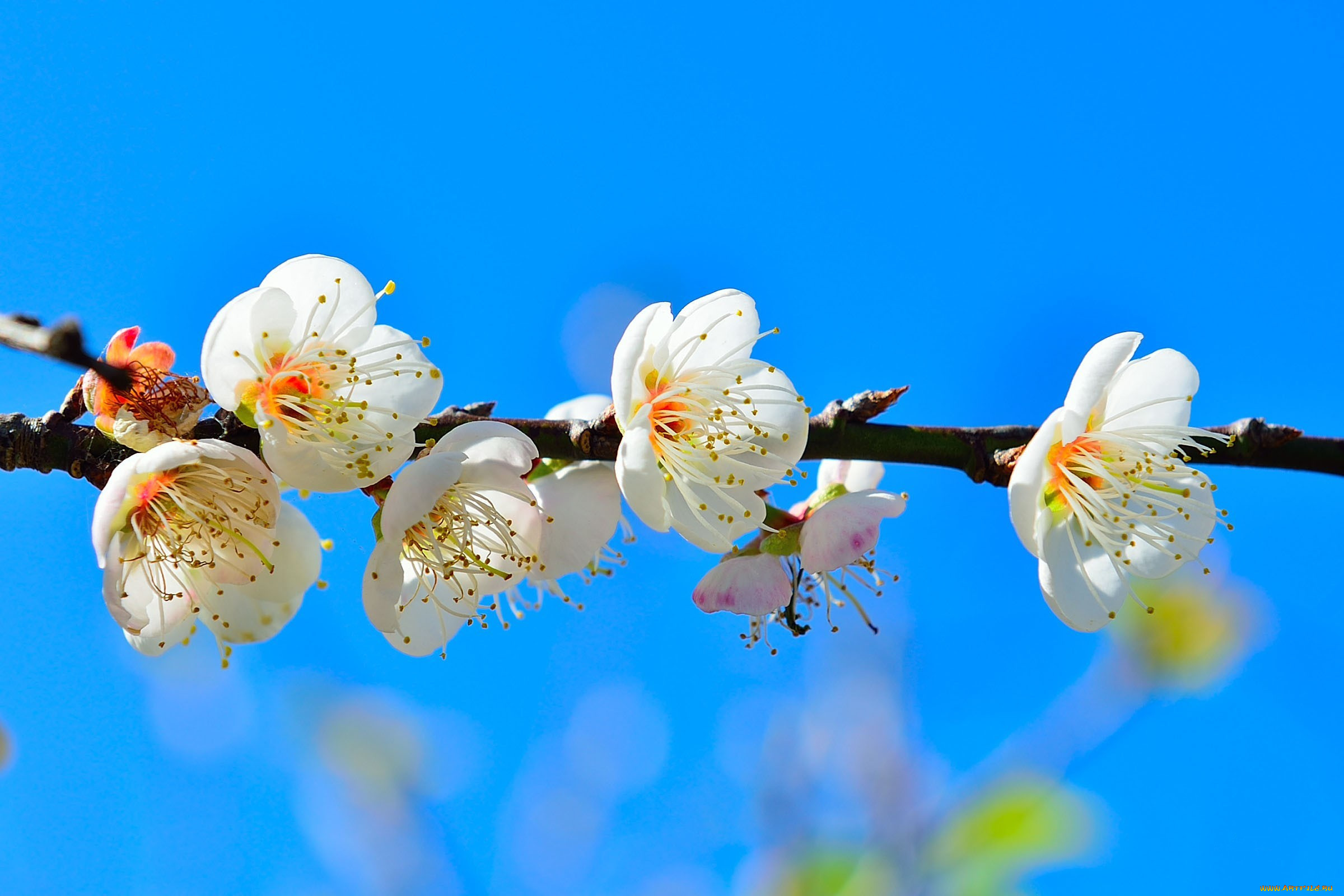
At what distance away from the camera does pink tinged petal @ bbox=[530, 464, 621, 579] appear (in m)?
1.59

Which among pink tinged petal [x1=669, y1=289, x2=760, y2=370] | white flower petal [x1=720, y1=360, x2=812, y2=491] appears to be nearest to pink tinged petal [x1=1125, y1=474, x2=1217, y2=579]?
white flower petal [x1=720, y1=360, x2=812, y2=491]

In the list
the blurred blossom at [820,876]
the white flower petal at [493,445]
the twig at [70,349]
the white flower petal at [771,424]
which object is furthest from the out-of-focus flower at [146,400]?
the blurred blossom at [820,876]

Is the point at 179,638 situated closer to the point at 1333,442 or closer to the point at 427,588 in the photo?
the point at 427,588

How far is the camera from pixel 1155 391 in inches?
69.2

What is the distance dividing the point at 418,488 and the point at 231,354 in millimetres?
340

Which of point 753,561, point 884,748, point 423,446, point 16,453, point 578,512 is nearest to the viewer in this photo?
point 16,453

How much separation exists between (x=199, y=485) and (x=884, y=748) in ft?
12.9

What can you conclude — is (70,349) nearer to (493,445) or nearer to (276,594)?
(493,445)

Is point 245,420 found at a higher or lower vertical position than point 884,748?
lower

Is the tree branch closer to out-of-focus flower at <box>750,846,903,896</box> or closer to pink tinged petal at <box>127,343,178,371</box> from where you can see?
pink tinged petal at <box>127,343,178,371</box>

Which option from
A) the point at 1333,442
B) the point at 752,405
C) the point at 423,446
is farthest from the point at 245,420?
the point at 1333,442

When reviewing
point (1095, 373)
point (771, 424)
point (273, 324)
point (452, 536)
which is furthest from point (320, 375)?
point (1095, 373)

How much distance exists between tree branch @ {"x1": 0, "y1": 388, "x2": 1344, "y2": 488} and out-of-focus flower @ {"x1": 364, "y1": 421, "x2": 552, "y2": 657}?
0.28ft

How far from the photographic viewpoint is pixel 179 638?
1.64 metres
